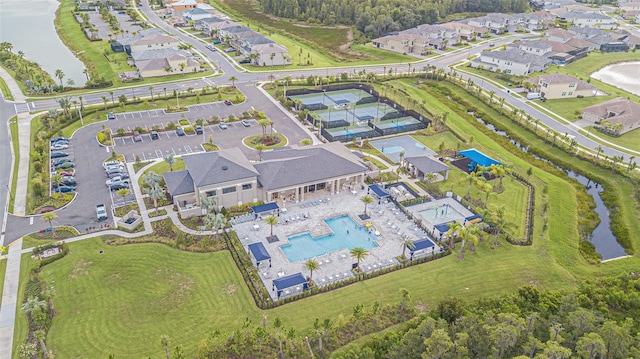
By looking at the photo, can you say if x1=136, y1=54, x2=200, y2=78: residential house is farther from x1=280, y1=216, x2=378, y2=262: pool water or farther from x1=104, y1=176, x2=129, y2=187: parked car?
x1=280, y1=216, x2=378, y2=262: pool water

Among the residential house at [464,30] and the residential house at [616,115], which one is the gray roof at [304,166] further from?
the residential house at [464,30]

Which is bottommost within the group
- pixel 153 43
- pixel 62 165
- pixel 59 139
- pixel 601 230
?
pixel 601 230

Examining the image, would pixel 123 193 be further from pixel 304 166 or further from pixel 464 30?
pixel 464 30

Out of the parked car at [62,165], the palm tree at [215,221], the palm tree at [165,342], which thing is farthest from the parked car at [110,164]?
the palm tree at [165,342]

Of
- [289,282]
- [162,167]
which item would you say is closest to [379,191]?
[289,282]

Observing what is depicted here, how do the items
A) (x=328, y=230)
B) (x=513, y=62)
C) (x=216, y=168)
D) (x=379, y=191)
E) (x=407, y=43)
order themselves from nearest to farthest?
(x=328, y=230), (x=216, y=168), (x=379, y=191), (x=513, y=62), (x=407, y=43)

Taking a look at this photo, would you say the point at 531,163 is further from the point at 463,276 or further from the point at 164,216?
the point at 164,216

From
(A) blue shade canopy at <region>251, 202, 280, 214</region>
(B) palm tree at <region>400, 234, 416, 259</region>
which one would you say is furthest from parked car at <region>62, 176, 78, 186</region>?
(B) palm tree at <region>400, 234, 416, 259</region>

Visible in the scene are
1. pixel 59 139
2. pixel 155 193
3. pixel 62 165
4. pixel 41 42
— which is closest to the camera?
pixel 155 193
